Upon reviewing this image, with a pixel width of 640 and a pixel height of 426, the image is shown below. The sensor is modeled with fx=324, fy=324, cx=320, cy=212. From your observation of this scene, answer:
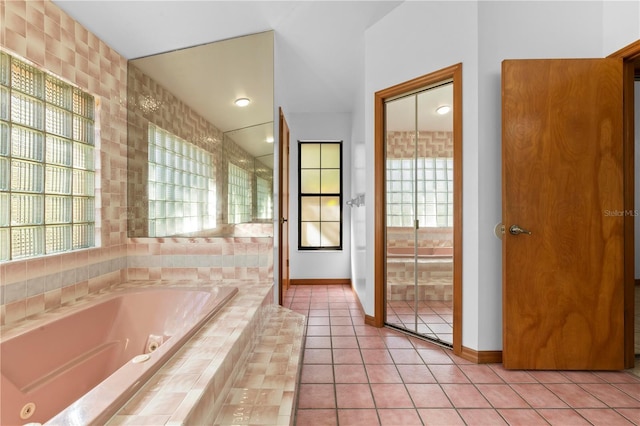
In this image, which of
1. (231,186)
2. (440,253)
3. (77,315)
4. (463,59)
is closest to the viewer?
(77,315)

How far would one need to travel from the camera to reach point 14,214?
1.55 metres

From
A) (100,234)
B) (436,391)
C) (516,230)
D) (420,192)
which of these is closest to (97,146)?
(100,234)

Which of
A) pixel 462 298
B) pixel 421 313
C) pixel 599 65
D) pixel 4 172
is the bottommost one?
pixel 421 313

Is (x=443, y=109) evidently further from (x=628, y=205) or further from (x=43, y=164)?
(x=43, y=164)

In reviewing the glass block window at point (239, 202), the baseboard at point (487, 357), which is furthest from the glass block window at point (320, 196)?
the baseboard at point (487, 357)

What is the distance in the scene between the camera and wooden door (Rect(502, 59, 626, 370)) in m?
1.94

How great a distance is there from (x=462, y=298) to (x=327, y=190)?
266 centimetres

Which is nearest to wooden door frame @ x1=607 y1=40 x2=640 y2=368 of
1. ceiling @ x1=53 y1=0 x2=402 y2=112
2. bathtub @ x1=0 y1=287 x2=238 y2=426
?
ceiling @ x1=53 y1=0 x2=402 y2=112

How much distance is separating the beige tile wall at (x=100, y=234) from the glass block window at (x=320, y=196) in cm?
199

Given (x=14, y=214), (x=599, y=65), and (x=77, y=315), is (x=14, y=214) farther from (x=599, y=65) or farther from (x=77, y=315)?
(x=599, y=65)

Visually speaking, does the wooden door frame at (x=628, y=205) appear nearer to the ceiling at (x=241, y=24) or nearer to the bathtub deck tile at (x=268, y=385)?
the ceiling at (x=241, y=24)

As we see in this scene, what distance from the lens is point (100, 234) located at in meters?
2.19

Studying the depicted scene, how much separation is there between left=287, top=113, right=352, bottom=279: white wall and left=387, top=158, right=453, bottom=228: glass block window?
170 cm

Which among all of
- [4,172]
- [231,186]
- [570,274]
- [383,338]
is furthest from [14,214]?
[570,274]
